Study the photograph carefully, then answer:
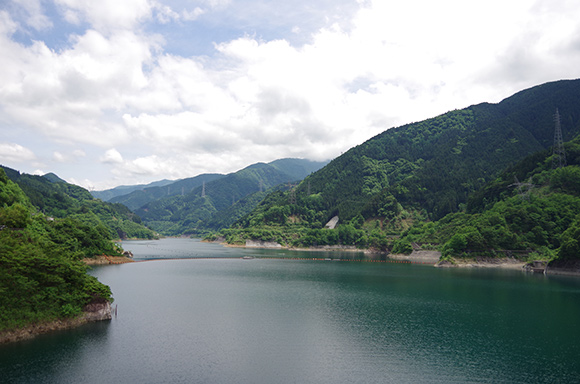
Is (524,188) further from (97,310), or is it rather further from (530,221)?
(97,310)

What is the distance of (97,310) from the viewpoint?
4275cm

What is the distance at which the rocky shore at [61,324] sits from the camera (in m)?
34.5

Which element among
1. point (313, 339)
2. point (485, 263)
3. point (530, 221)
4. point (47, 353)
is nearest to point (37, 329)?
point (47, 353)

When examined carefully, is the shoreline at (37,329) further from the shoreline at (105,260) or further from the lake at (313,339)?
the shoreline at (105,260)

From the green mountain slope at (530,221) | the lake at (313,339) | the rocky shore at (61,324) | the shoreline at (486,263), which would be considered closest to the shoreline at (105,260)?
the lake at (313,339)

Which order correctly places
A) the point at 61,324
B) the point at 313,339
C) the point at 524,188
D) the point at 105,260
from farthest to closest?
1. the point at 524,188
2. the point at 105,260
3. the point at 313,339
4. the point at 61,324

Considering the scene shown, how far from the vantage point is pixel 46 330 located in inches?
1478

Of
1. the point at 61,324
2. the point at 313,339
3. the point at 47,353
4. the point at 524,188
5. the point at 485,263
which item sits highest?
the point at 524,188

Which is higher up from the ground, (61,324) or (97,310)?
(97,310)

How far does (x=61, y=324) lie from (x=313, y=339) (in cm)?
2550

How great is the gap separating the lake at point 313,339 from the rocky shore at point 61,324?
1.04 metres

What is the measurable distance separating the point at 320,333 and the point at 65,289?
89.0ft

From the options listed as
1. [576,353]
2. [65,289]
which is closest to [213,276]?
[65,289]

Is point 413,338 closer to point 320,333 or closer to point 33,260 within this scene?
point 320,333
